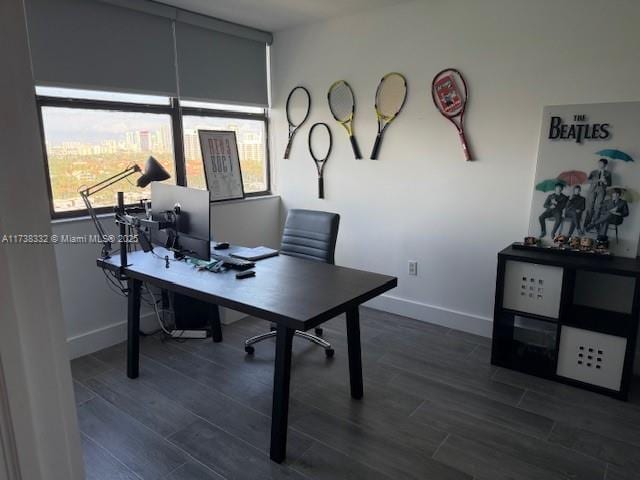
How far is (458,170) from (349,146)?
0.99 meters

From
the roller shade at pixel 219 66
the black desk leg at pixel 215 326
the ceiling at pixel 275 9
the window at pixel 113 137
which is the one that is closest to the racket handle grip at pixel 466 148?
the ceiling at pixel 275 9

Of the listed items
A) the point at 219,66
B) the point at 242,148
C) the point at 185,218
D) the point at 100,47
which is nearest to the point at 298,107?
the point at 242,148

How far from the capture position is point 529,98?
9.66 ft

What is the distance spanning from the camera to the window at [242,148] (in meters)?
3.75

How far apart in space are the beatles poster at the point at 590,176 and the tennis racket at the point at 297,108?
2018 mm

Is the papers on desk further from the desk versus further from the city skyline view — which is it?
the city skyline view

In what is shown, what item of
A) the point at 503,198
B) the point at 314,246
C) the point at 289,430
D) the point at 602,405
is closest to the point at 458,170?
the point at 503,198

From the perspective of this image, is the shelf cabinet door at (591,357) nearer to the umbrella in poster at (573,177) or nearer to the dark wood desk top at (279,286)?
the umbrella in poster at (573,177)

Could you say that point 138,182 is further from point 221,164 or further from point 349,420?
point 349,420

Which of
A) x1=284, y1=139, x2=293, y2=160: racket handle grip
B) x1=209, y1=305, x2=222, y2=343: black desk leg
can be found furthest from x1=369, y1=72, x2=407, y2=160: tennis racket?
x1=209, y1=305, x2=222, y2=343: black desk leg

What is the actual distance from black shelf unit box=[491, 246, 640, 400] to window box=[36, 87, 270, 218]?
261 cm

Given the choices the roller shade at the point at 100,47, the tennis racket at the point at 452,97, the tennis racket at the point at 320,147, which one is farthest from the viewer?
the tennis racket at the point at 320,147

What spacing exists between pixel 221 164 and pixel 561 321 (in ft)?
9.55

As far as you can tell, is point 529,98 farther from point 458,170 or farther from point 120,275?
point 120,275
